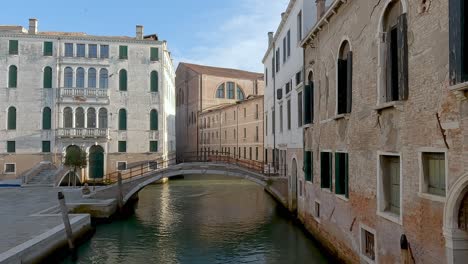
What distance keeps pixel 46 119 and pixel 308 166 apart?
776 inches

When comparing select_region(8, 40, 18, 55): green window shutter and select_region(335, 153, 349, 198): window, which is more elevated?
select_region(8, 40, 18, 55): green window shutter

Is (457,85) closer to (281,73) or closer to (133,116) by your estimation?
(281,73)

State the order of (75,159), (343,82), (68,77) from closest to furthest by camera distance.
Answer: (343,82) → (75,159) → (68,77)

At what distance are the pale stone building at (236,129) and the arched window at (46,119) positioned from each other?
36.7 feet

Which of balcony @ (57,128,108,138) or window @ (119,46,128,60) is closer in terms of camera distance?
balcony @ (57,128,108,138)

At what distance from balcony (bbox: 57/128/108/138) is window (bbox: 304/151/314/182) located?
1681 centimetres

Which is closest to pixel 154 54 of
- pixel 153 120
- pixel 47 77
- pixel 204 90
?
pixel 153 120

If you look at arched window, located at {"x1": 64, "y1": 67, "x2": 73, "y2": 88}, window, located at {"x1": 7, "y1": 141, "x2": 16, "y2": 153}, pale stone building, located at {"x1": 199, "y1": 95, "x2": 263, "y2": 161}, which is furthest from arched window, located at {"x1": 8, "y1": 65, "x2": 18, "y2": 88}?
pale stone building, located at {"x1": 199, "y1": 95, "x2": 263, "y2": 161}

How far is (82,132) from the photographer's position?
85.8ft

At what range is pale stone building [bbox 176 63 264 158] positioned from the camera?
44594 millimetres

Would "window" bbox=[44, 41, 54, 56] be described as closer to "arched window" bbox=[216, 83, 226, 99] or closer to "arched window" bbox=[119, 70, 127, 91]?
"arched window" bbox=[119, 70, 127, 91]

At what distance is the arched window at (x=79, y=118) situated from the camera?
26.5 m

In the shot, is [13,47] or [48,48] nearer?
[13,47]

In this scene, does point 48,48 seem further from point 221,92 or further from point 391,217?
point 391,217
